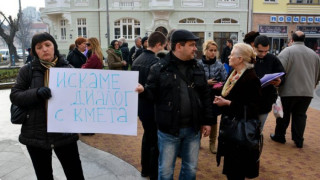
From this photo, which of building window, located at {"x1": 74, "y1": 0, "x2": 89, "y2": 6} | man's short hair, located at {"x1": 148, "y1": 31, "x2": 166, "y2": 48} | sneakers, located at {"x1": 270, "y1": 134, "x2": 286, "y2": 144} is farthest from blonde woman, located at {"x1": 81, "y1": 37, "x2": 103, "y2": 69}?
building window, located at {"x1": 74, "y1": 0, "x2": 89, "y2": 6}

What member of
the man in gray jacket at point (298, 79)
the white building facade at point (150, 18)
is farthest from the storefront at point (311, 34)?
the man in gray jacket at point (298, 79)

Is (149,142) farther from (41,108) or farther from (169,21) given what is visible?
(169,21)

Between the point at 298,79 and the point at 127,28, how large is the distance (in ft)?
88.3

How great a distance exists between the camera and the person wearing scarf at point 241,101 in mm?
3186

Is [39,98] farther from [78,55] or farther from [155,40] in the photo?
[78,55]

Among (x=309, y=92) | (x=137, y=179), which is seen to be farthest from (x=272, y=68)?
(x=137, y=179)

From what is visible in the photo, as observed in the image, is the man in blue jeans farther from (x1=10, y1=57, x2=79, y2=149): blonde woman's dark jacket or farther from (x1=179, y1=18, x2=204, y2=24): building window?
(x1=179, y1=18, x2=204, y2=24): building window

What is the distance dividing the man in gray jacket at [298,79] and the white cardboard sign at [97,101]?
11.3 ft

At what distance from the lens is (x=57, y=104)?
9.31ft

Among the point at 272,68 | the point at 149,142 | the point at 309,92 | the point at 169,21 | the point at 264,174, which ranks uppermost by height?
the point at 169,21

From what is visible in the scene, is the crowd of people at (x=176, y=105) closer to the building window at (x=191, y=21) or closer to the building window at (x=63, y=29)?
the building window at (x=191, y=21)

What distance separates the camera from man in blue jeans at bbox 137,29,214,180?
2.96 metres

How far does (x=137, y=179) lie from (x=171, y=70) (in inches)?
74.5

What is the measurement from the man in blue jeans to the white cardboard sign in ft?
0.59
